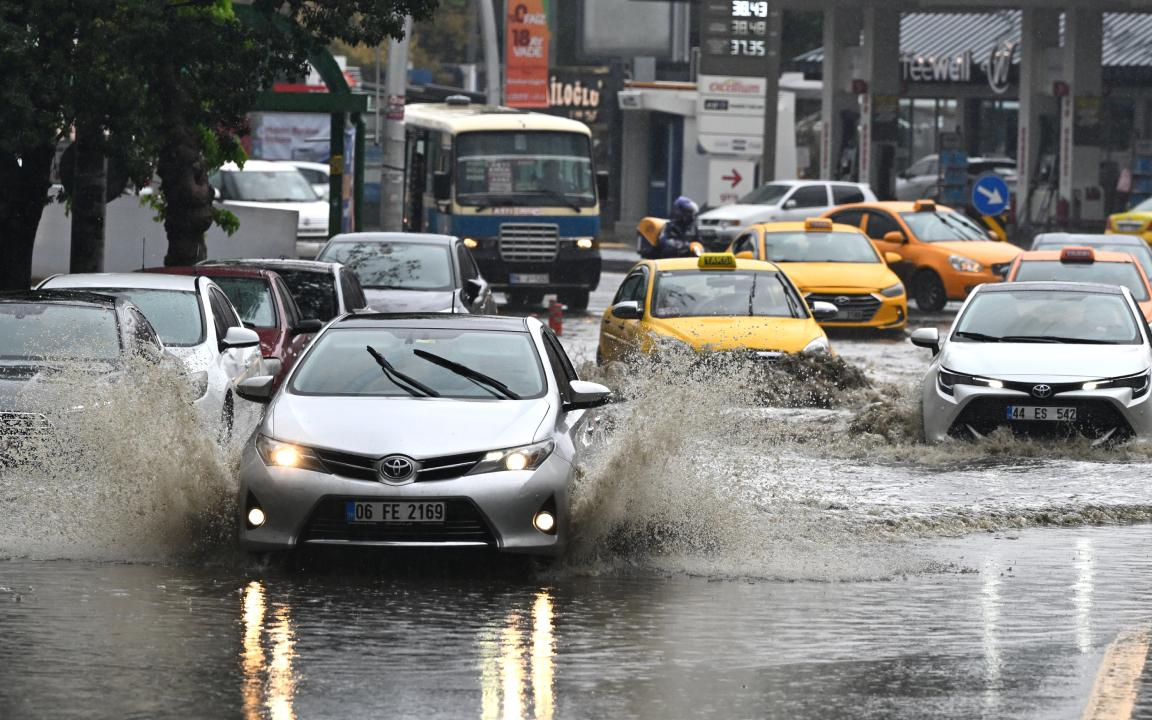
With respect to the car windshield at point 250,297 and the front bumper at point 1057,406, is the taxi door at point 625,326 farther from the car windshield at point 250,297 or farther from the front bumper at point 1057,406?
the front bumper at point 1057,406

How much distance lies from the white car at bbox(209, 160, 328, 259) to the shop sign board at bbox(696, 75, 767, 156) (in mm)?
10339

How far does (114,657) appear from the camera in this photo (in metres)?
8.22

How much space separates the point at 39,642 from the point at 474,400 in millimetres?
2906

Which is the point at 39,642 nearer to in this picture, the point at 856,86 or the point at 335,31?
the point at 335,31

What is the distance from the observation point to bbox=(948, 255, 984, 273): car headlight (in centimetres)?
3247

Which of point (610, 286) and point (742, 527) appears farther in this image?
point (610, 286)

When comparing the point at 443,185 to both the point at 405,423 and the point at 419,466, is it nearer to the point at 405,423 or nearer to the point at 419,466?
the point at 405,423

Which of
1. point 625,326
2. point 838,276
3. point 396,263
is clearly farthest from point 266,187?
point 625,326

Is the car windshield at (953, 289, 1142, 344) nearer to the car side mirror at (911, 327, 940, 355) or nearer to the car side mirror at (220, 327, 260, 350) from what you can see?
the car side mirror at (911, 327, 940, 355)

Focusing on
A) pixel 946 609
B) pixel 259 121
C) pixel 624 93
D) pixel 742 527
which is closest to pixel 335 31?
pixel 742 527

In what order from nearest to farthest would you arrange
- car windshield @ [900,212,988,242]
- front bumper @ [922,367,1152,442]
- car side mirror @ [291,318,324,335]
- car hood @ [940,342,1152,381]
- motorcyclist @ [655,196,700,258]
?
front bumper @ [922,367,1152,442] < car hood @ [940,342,1152,381] < car side mirror @ [291,318,324,335] < motorcyclist @ [655,196,700,258] < car windshield @ [900,212,988,242]

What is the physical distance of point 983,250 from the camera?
32812 millimetres

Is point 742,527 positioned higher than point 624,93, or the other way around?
point 624,93

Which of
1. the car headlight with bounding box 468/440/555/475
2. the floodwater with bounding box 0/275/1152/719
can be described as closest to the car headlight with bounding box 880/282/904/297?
the floodwater with bounding box 0/275/1152/719
